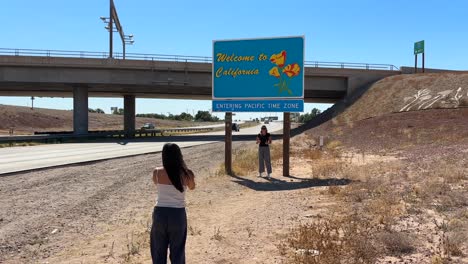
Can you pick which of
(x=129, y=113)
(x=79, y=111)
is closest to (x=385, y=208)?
(x=79, y=111)

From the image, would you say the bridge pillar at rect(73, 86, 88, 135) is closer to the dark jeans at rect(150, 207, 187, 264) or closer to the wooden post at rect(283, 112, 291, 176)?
the wooden post at rect(283, 112, 291, 176)

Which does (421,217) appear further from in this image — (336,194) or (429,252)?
(336,194)

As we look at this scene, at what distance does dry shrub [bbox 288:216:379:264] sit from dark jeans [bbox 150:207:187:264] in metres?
1.64

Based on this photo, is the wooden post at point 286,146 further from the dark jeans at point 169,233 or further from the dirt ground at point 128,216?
the dark jeans at point 169,233

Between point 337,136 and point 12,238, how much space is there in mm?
31954

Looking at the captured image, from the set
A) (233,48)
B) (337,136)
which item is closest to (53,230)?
(233,48)

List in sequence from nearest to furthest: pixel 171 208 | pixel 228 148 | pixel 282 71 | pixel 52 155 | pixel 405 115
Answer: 1. pixel 171 208
2. pixel 282 71
3. pixel 228 148
4. pixel 52 155
5. pixel 405 115

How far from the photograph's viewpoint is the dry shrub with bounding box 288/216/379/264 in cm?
550

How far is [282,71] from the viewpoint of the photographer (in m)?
16.4

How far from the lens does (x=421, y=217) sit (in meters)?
7.66

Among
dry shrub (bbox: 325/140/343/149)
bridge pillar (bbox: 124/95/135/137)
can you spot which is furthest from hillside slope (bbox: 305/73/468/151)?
bridge pillar (bbox: 124/95/135/137)

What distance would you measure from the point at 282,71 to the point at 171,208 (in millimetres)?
12454

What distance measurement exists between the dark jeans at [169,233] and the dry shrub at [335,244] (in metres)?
1.64

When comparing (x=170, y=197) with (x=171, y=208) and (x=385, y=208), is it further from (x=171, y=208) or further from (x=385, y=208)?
(x=385, y=208)
